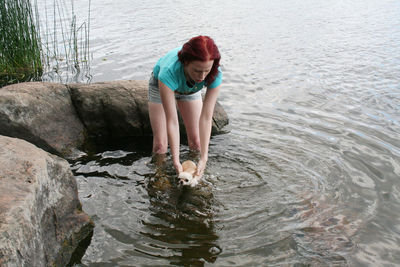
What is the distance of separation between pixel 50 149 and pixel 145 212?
66.0 inches

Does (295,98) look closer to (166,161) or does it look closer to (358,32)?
(166,161)

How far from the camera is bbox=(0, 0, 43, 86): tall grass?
6.52 m

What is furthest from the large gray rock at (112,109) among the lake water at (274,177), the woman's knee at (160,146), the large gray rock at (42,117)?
the woman's knee at (160,146)

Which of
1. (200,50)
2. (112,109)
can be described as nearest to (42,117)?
(112,109)

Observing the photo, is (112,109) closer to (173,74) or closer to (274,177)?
(173,74)

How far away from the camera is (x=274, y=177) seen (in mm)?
4051

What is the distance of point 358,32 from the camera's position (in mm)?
10828

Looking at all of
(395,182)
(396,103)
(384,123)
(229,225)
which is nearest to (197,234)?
(229,225)

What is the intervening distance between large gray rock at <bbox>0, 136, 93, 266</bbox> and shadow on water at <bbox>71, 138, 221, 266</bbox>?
21 centimetres

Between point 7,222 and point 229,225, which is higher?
point 7,222

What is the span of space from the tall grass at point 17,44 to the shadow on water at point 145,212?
337 centimetres

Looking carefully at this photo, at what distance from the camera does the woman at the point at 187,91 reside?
3.02 m

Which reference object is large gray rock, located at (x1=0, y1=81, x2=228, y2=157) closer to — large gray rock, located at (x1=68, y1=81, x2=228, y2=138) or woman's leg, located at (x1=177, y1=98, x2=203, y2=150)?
large gray rock, located at (x1=68, y1=81, x2=228, y2=138)

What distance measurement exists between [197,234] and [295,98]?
3.90m
